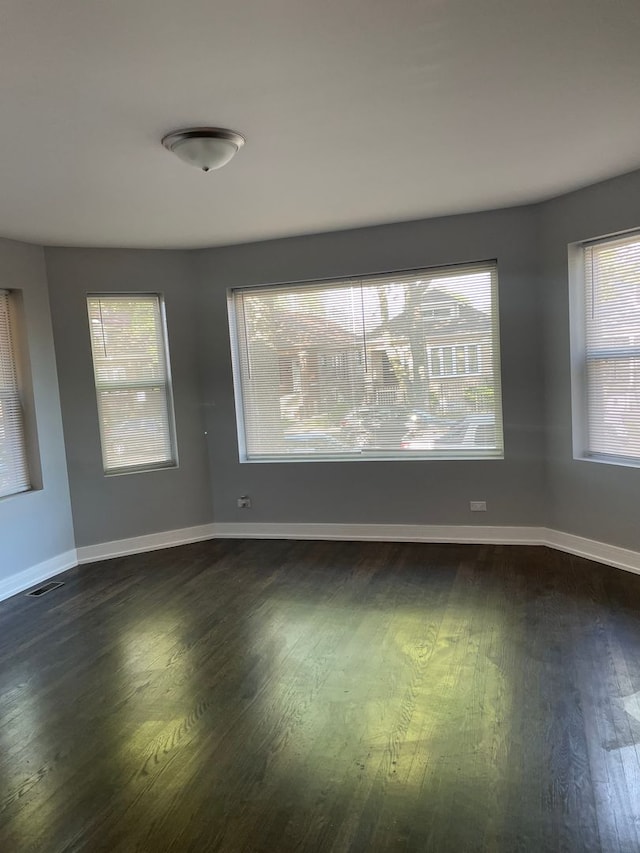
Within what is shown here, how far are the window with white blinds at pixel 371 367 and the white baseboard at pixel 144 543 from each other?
2.63ft

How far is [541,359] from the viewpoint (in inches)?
171

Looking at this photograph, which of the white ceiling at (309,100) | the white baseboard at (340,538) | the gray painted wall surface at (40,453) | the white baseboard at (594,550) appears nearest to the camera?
the white ceiling at (309,100)

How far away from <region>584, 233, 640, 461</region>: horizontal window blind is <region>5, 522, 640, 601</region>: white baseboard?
69cm

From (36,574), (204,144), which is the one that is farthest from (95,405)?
(204,144)

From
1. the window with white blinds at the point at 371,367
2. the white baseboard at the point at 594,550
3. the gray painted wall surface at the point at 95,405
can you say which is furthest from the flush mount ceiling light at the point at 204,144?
the white baseboard at the point at 594,550

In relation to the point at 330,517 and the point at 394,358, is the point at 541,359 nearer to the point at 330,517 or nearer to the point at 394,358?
the point at 394,358

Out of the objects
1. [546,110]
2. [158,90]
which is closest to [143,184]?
[158,90]

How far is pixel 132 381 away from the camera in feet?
16.3

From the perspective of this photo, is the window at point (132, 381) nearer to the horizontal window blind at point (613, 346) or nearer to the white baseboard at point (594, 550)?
the white baseboard at point (594, 550)

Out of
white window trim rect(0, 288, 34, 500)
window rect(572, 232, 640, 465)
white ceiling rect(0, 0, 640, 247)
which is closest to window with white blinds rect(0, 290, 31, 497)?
white window trim rect(0, 288, 34, 500)

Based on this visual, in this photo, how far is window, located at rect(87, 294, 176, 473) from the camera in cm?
485

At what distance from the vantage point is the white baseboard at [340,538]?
412 cm

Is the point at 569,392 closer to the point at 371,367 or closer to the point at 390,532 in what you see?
the point at 371,367

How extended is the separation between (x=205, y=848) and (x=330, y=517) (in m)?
3.25
